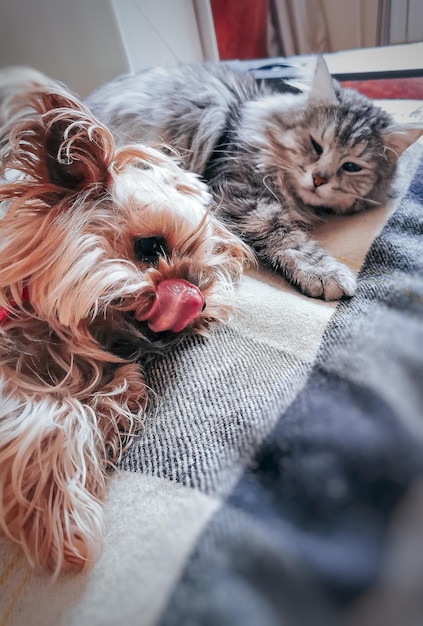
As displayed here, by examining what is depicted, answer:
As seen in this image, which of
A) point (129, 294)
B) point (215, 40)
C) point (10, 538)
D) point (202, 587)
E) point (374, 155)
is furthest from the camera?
point (215, 40)

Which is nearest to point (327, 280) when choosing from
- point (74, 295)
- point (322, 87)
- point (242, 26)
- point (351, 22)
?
point (74, 295)

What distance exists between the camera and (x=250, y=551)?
1.53 feet

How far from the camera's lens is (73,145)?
2.42ft

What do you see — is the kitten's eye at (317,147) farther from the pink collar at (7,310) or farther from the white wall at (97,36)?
the pink collar at (7,310)

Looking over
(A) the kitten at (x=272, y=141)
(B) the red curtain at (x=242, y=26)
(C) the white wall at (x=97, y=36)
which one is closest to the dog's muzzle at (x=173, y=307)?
(A) the kitten at (x=272, y=141)

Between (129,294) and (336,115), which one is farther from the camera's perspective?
(336,115)

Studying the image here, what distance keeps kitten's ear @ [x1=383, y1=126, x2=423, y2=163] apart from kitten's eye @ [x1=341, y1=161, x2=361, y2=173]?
85 millimetres

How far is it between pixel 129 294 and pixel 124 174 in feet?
0.72

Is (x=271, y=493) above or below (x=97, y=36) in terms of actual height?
below

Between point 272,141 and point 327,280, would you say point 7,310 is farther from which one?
point 272,141

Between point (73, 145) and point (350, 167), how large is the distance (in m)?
0.89

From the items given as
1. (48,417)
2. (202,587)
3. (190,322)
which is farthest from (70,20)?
(202,587)

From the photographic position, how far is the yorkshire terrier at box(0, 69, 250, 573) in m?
0.67

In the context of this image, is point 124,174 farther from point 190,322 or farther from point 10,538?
point 10,538
